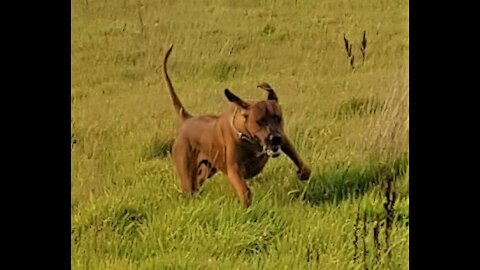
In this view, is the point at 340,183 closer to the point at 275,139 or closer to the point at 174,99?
the point at 275,139

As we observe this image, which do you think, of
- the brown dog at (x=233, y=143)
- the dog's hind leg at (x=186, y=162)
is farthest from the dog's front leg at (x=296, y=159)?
the dog's hind leg at (x=186, y=162)

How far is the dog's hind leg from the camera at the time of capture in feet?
5.75

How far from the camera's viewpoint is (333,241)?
171 centimetres

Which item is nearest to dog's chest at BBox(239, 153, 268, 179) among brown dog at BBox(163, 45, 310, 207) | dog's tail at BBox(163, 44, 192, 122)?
brown dog at BBox(163, 45, 310, 207)

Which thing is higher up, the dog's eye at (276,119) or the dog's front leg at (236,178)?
the dog's eye at (276,119)

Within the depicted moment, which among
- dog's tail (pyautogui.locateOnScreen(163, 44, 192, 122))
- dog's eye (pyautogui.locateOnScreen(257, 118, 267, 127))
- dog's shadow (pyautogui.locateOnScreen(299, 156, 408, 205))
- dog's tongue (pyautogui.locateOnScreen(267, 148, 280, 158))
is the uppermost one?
dog's tail (pyautogui.locateOnScreen(163, 44, 192, 122))

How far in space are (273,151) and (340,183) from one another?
0.33ft

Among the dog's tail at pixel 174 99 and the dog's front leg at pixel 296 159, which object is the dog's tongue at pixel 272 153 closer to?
the dog's front leg at pixel 296 159

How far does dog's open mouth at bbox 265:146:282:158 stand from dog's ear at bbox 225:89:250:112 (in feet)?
0.20

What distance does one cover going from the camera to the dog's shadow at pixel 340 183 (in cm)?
174

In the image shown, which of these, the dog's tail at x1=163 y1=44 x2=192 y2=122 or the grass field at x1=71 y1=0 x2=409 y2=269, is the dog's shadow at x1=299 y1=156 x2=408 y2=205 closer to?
the grass field at x1=71 y1=0 x2=409 y2=269

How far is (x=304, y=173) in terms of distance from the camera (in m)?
1.74

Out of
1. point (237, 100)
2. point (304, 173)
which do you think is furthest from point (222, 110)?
→ point (304, 173)
